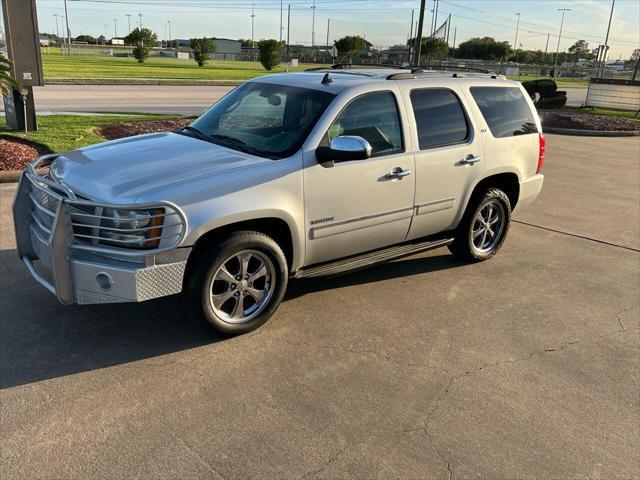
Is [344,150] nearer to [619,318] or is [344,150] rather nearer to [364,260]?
[364,260]

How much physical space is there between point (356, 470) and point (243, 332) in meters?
1.53

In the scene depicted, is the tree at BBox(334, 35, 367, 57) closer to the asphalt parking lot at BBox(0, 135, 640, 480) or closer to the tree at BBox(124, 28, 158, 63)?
the tree at BBox(124, 28, 158, 63)

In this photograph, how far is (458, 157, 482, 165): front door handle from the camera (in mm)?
5223

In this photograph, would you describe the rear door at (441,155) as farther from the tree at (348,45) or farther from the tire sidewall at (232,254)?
the tree at (348,45)

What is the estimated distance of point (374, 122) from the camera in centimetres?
462

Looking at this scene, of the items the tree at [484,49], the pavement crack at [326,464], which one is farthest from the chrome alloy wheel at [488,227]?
the tree at [484,49]

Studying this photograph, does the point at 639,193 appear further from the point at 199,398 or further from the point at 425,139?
the point at 199,398

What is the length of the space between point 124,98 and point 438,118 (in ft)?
59.9

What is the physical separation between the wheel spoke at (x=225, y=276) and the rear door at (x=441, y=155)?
184 centimetres

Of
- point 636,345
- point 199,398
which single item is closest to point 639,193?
point 636,345

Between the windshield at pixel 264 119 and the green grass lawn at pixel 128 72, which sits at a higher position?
the windshield at pixel 264 119

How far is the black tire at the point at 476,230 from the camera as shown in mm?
5578

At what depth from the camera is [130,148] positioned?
4320 millimetres

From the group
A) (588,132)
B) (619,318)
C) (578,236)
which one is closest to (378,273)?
(619,318)
